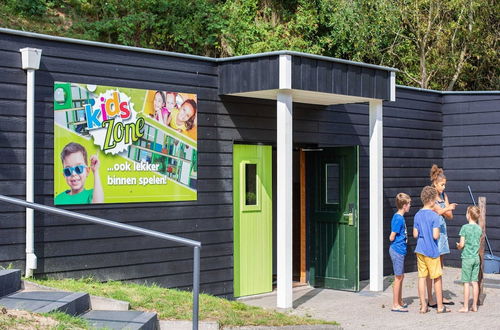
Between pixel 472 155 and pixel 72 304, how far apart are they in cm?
897

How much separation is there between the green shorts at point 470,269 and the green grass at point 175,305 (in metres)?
2.16

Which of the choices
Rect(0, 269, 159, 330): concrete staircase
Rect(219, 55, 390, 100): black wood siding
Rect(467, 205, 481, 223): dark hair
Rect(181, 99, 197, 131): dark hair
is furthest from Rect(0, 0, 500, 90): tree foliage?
Rect(0, 269, 159, 330): concrete staircase

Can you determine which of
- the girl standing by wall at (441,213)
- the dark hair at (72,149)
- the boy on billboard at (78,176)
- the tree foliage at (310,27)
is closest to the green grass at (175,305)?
the boy on billboard at (78,176)

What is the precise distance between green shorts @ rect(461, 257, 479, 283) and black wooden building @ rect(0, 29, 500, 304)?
74.0 inches

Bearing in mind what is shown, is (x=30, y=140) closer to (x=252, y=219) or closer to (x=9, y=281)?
(x=9, y=281)

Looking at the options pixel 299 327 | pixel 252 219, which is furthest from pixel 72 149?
pixel 299 327

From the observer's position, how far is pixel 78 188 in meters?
8.24

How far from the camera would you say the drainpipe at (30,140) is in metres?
7.64

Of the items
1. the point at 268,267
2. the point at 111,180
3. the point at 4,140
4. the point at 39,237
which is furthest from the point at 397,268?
the point at 4,140

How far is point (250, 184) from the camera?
→ 10.3 m

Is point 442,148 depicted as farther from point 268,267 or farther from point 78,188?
point 78,188

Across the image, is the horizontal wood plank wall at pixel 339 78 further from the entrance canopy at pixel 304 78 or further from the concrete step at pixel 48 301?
the concrete step at pixel 48 301

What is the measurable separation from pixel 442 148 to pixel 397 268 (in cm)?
525

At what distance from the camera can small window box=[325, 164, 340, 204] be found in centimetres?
1098
